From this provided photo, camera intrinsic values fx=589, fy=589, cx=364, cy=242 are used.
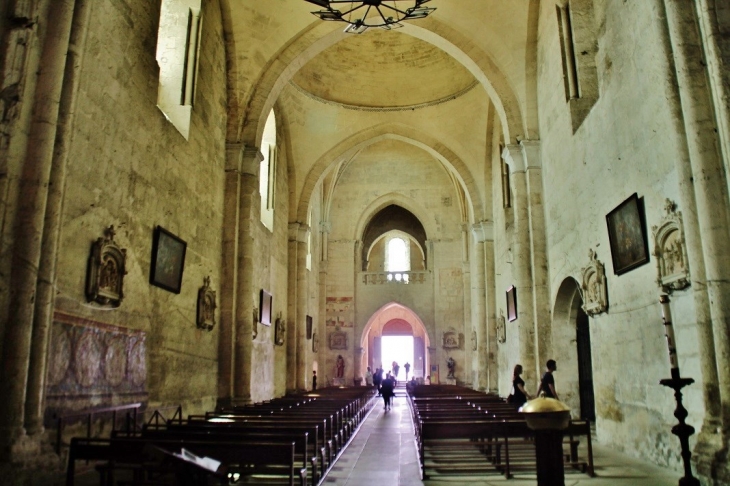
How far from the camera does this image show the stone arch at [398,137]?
19.9 meters

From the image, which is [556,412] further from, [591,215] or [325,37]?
[325,37]

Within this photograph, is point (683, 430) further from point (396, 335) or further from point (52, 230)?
point (396, 335)

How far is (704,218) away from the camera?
18.5ft

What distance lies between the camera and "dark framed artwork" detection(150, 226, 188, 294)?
9055 mm

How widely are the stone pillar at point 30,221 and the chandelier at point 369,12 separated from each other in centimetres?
383

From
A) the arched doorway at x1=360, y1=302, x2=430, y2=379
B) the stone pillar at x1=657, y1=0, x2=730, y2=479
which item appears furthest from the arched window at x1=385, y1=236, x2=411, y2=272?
the stone pillar at x1=657, y1=0, x2=730, y2=479

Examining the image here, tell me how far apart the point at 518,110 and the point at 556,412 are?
1020 cm

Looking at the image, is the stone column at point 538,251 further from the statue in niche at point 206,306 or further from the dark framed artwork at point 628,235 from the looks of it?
the statue in niche at point 206,306

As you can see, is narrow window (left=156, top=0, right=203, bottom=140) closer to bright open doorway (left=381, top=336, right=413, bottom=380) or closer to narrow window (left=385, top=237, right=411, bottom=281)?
narrow window (left=385, top=237, right=411, bottom=281)

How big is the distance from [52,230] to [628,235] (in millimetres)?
6978

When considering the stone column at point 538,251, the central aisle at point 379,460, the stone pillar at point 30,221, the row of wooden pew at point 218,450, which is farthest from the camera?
the stone column at point 538,251

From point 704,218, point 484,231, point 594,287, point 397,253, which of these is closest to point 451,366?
point 484,231

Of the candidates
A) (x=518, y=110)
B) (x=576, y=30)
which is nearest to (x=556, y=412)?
(x=576, y=30)

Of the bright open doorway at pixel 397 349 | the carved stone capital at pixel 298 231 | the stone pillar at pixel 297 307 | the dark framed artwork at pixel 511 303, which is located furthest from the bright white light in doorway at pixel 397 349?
the dark framed artwork at pixel 511 303
